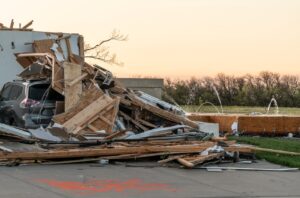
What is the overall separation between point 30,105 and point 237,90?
1516 inches

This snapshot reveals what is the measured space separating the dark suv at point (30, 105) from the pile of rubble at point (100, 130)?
0.28 m

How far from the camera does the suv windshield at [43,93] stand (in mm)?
17266

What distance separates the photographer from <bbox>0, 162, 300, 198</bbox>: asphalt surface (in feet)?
32.4

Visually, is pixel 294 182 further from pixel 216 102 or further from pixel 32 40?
pixel 216 102

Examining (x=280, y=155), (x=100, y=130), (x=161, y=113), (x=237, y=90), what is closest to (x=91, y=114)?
(x=100, y=130)

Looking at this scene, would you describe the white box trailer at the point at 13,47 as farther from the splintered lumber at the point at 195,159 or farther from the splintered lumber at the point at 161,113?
the splintered lumber at the point at 195,159

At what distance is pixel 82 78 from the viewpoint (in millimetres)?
18125

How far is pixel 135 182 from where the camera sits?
11016mm

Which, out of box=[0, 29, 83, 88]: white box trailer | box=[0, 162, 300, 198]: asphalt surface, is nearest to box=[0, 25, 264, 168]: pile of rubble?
box=[0, 162, 300, 198]: asphalt surface

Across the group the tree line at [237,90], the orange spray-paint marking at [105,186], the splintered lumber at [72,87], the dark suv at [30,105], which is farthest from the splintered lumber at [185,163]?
the tree line at [237,90]

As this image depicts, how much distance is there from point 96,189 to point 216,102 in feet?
135

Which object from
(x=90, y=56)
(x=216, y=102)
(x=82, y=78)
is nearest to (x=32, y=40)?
(x=82, y=78)

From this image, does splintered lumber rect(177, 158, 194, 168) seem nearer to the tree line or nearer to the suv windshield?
the suv windshield

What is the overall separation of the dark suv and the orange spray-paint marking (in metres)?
6.19
